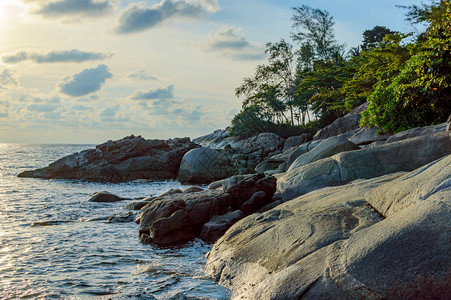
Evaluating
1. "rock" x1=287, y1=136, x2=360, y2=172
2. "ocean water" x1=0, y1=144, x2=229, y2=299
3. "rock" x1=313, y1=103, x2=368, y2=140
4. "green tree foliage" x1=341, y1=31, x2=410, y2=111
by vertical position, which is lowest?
"ocean water" x1=0, y1=144, x2=229, y2=299

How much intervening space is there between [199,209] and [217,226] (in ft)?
2.67

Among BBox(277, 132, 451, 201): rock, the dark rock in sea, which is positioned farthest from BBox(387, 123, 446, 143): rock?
the dark rock in sea

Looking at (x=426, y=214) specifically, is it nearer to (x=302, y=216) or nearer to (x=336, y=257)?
(x=336, y=257)

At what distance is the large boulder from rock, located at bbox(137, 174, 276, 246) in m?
2.15

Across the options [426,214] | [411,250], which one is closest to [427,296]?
[411,250]

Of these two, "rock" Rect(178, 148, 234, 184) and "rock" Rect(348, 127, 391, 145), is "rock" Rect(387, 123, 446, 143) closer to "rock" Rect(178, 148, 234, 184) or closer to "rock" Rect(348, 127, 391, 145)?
"rock" Rect(348, 127, 391, 145)

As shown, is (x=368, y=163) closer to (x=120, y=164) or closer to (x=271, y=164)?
(x=271, y=164)

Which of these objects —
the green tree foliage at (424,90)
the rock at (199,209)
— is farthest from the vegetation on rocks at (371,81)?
the rock at (199,209)

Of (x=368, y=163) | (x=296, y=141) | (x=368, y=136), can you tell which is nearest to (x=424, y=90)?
(x=368, y=136)

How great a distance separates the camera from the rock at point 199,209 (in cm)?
849

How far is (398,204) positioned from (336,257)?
50.4 inches

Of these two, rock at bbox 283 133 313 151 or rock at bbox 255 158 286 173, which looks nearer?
rock at bbox 255 158 286 173

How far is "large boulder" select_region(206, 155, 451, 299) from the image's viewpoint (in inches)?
157

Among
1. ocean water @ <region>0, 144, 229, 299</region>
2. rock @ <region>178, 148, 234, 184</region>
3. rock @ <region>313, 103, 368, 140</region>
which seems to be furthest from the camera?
rock @ <region>178, 148, 234, 184</region>
